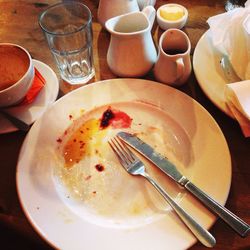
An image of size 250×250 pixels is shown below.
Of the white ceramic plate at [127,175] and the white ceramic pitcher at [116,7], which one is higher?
the white ceramic pitcher at [116,7]

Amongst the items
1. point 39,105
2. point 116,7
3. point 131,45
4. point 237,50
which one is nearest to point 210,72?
point 237,50

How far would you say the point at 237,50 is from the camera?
0.71 m

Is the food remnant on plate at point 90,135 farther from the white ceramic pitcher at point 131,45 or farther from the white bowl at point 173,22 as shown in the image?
the white bowl at point 173,22

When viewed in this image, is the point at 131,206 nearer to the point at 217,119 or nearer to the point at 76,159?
the point at 76,159

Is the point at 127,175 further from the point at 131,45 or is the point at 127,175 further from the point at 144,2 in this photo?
the point at 144,2

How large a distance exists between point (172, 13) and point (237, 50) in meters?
0.24

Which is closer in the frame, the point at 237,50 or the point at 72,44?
the point at 237,50

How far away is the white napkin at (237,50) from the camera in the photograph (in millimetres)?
616

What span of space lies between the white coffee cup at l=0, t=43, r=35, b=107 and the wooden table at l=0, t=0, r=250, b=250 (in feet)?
0.29

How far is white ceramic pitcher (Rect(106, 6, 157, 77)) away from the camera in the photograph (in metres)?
0.68

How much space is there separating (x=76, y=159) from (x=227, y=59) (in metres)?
0.44

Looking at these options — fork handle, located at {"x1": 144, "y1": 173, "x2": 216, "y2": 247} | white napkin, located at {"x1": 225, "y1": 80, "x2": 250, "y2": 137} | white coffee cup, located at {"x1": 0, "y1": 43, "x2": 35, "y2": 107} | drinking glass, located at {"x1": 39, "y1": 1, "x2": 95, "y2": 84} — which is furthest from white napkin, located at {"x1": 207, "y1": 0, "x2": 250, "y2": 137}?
white coffee cup, located at {"x1": 0, "y1": 43, "x2": 35, "y2": 107}

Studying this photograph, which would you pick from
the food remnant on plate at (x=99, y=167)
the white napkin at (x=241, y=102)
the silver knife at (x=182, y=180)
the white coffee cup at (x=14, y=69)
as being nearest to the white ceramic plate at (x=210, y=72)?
the white napkin at (x=241, y=102)

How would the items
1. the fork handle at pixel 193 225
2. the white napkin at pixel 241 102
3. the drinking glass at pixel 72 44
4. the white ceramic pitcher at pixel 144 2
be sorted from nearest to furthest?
the fork handle at pixel 193 225 → the white napkin at pixel 241 102 → the drinking glass at pixel 72 44 → the white ceramic pitcher at pixel 144 2
